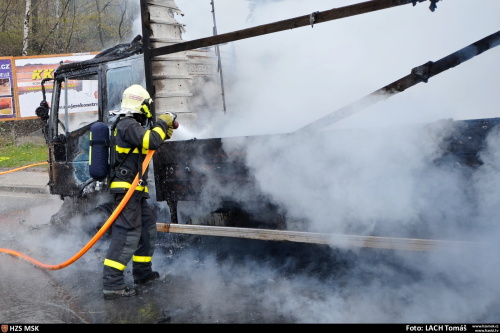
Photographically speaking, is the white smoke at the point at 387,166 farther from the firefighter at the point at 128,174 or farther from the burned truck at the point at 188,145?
the firefighter at the point at 128,174

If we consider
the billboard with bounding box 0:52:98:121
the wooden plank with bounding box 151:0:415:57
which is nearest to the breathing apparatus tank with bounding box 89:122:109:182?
the wooden plank with bounding box 151:0:415:57

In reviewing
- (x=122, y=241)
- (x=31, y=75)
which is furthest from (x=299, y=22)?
(x=31, y=75)

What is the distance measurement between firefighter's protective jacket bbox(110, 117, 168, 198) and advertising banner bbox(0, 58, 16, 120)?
11805 mm

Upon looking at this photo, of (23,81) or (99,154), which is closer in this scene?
(99,154)

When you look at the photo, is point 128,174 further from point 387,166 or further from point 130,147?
point 387,166

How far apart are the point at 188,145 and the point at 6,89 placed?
39.8 ft

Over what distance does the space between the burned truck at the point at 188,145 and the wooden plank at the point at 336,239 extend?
0.20m

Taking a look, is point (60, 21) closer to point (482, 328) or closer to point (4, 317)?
point (4, 317)

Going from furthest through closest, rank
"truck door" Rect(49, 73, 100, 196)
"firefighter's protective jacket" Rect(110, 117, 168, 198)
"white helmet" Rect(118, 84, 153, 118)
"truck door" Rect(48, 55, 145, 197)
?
1. "truck door" Rect(49, 73, 100, 196)
2. "truck door" Rect(48, 55, 145, 197)
3. "white helmet" Rect(118, 84, 153, 118)
4. "firefighter's protective jacket" Rect(110, 117, 168, 198)

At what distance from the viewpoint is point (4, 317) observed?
376cm

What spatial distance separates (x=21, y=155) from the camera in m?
14.1

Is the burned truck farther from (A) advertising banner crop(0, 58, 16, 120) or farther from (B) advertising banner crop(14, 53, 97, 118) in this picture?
(A) advertising banner crop(0, 58, 16, 120)

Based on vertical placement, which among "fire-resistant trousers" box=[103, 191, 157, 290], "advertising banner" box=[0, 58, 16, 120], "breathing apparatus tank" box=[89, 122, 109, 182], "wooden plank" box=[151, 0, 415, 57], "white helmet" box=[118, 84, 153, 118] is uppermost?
"advertising banner" box=[0, 58, 16, 120]

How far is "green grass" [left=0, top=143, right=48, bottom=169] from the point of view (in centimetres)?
1284
